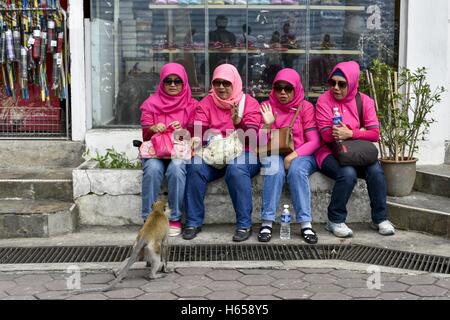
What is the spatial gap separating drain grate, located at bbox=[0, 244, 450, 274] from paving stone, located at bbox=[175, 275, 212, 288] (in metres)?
0.42

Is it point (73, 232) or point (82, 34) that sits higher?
point (82, 34)

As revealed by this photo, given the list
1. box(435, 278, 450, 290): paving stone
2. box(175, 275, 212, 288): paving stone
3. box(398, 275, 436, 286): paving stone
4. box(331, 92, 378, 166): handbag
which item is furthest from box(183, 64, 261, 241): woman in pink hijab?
box(435, 278, 450, 290): paving stone

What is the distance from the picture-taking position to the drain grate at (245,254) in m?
5.20

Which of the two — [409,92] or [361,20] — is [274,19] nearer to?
[361,20]

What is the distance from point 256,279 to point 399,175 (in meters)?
2.15

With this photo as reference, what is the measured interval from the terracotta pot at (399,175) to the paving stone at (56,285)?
3187 millimetres

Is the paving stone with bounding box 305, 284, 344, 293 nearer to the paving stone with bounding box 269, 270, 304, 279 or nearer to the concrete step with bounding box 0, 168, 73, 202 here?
the paving stone with bounding box 269, 270, 304, 279

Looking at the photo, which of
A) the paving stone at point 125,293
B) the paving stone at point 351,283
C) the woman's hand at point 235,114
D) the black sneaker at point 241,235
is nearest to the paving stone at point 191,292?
the paving stone at point 125,293

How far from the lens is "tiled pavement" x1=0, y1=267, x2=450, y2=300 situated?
4.46m

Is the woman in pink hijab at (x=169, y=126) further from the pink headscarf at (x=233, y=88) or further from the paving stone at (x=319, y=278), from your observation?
the paving stone at (x=319, y=278)

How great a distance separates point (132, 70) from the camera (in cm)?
707

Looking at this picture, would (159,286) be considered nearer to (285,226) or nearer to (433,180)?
(285,226)

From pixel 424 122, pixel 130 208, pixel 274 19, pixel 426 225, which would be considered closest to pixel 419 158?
pixel 424 122

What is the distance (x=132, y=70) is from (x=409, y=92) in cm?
289
